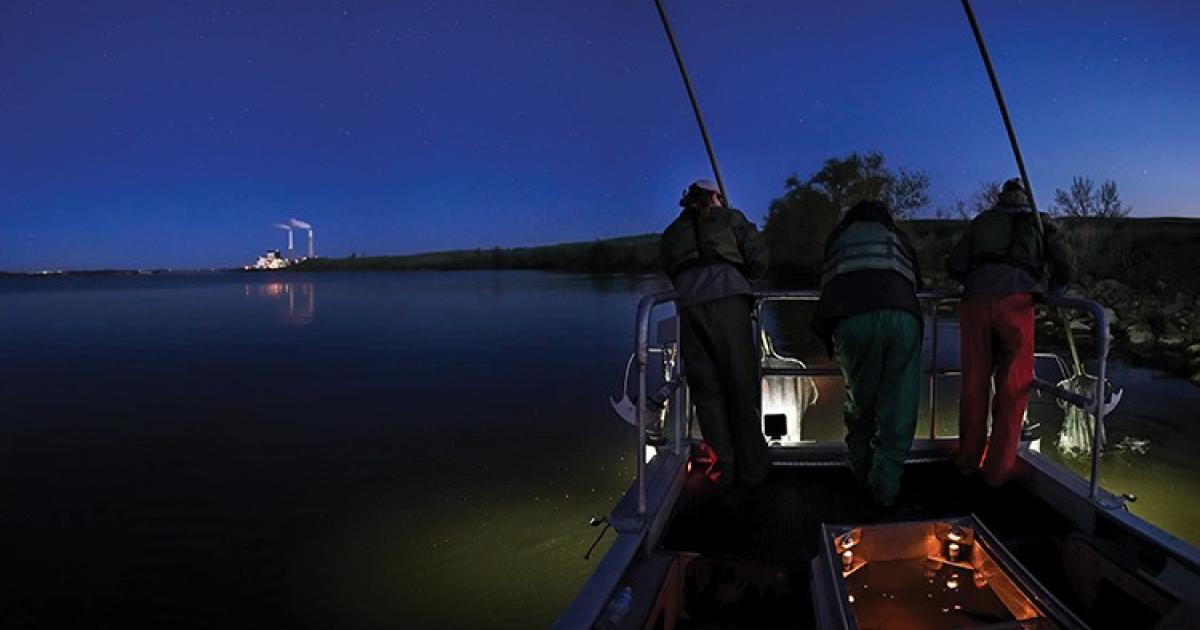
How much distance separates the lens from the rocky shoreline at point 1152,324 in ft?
74.7

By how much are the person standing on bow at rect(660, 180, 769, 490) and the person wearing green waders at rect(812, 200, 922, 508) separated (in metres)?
0.48

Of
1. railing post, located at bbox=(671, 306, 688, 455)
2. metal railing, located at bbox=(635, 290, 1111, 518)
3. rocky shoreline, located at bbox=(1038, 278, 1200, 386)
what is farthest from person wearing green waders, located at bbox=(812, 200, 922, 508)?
rocky shoreline, located at bbox=(1038, 278, 1200, 386)

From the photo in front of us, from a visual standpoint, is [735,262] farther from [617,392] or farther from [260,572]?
[617,392]

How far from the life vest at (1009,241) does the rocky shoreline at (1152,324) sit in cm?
1991

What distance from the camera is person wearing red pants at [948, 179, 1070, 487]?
14.9 feet

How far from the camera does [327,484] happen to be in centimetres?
1304

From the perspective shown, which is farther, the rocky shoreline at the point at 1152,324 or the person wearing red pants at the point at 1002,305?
the rocky shoreline at the point at 1152,324

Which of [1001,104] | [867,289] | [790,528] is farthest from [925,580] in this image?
[1001,104]

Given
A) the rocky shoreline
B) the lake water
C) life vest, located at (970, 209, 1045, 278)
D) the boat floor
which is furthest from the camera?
the rocky shoreline

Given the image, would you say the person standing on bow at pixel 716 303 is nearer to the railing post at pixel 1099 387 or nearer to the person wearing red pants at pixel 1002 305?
the person wearing red pants at pixel 1002 305

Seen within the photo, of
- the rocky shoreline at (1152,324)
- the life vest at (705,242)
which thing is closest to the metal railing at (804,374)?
the life vest at (705,242)

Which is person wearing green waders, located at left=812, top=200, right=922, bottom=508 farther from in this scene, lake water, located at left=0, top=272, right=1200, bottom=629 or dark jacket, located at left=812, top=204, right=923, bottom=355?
lake water, located at left=0, top=272, right=1200, bottom=629

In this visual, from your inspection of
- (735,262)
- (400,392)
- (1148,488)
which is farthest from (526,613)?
(400,392)

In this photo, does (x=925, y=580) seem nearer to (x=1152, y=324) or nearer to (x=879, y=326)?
(x=879, y=326)
